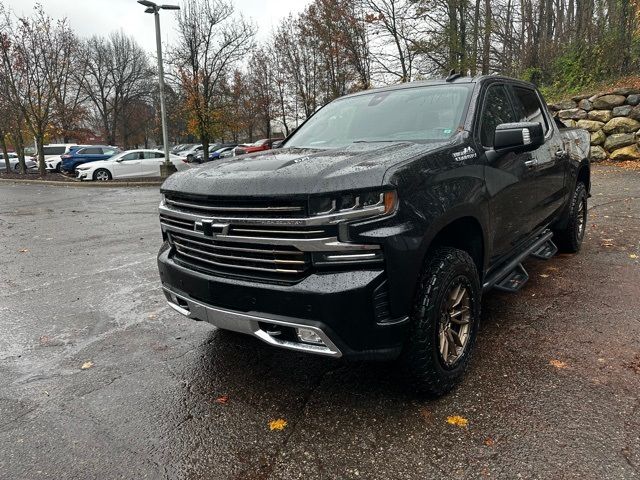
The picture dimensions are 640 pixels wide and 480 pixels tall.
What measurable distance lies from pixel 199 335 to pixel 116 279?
2.17 m

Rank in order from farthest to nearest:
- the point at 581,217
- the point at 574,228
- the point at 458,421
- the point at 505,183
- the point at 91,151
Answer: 1. the point at 91,151
2. the point at 581,217
3. the point at 574,228
4. the point at 505,183
5. the point at 458,421

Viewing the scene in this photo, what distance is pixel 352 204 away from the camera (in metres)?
2.29

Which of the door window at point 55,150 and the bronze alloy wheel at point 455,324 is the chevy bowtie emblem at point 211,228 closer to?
the bronze alloy wheel at point 455,324

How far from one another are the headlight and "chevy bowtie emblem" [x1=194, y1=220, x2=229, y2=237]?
0.53m

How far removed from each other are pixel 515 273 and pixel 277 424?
7.59ft

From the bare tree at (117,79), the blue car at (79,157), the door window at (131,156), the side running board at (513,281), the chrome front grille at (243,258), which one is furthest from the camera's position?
the bare tree at (117,79)

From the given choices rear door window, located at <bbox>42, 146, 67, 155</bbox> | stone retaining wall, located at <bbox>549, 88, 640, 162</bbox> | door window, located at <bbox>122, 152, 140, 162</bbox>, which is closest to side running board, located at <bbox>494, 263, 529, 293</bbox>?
stone retaining wall, located at <bbox>549, 88, 640, 162</bbox>

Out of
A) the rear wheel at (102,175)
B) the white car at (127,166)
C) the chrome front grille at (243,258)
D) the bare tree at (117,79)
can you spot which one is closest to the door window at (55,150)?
the white car at (127,166)

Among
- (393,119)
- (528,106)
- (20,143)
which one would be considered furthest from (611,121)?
(20,143)

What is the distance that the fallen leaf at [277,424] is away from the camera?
8.45 feet

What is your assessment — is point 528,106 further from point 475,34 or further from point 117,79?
point 117,79

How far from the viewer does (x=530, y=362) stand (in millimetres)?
3137

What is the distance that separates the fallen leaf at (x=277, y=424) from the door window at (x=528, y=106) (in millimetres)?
3159

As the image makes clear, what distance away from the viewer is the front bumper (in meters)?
2.26
